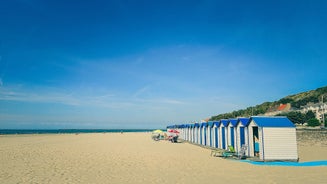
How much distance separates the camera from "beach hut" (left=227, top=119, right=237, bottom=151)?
18.5 meters

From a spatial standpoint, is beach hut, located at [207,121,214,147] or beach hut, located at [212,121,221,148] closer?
beach hut, located at [212,121,221,148]

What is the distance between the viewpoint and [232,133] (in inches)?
758

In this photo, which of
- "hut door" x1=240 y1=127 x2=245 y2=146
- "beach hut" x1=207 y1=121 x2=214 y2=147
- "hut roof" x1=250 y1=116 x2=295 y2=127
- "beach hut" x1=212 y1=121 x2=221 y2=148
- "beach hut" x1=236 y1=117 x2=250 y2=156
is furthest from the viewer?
"beach hut" x1=207 y1=121 x2=214 y2=147

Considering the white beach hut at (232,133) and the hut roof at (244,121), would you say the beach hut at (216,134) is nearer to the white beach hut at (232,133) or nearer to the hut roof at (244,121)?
the white beach hut at (232,133)

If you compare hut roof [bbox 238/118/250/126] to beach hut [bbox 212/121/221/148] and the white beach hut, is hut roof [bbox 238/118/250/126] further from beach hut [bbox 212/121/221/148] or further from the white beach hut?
beach hut [bbox 212/121/221/148]

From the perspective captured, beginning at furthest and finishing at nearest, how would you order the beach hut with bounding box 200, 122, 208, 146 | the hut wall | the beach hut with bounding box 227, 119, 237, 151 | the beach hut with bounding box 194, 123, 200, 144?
the beach hut with bounding box 194, 123, 200, 144, the beach hut with bounding box 200, 122, 208, 146, the beach hut with bounding box 227, 119, 237, 151, the hut wall

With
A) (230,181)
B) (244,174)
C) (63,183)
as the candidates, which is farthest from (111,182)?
(244,174)

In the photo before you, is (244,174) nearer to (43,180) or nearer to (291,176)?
(291,176)

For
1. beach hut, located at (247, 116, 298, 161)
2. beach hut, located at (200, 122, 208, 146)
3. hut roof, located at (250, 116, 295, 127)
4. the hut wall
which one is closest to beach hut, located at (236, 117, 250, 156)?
hut roof, located at (250, 116, 295, 127)

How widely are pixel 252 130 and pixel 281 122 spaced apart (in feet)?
6.11

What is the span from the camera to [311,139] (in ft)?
80.6

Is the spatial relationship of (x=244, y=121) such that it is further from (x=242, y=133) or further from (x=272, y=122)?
(x=272, y=122)

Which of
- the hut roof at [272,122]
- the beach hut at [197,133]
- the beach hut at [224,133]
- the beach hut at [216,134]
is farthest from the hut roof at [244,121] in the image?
the beach hut at [197,133]

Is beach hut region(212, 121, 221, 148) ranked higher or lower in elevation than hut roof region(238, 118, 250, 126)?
lower
